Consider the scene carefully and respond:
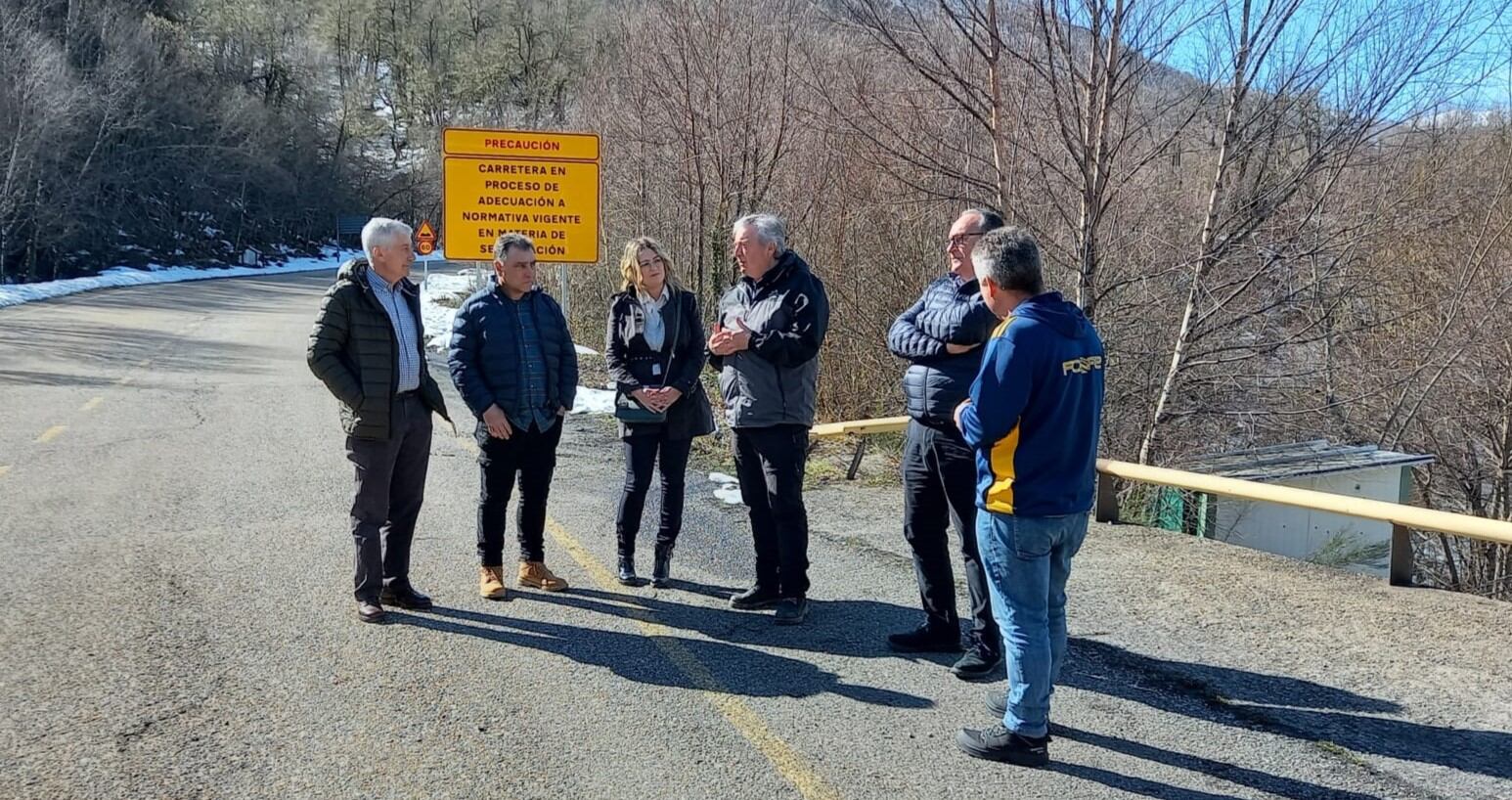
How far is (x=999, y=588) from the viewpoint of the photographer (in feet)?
12.3

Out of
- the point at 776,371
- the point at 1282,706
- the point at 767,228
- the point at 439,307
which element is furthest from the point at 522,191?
the point at 439,307

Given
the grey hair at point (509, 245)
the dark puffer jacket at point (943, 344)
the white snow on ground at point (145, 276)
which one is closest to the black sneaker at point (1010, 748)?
the dark puffer jacket at point (943, 344)

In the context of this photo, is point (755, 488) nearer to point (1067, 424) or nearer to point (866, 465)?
point (1067, 424)

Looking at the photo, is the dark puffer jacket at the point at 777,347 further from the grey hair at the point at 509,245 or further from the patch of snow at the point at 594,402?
the patch of snow at the point at 594,402

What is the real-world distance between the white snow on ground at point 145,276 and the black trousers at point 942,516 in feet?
82.9

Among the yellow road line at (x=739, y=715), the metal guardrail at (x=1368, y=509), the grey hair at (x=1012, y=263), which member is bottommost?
the yellow road line at (x=739, y=715)

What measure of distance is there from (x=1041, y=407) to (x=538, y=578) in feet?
10.1

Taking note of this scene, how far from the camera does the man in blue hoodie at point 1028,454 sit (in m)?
3.58

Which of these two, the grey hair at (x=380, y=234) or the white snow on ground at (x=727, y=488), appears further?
the white snow on ground at (x=727, y=488)

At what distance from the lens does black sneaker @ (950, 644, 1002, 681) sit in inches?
176

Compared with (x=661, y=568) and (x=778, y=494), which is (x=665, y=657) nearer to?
(x=778, y=494)

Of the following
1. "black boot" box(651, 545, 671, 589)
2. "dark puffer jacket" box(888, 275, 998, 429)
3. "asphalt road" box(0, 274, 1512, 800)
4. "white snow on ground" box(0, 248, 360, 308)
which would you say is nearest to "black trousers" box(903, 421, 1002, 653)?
"dark puffer jacket" box(888, 275, 998, 429)

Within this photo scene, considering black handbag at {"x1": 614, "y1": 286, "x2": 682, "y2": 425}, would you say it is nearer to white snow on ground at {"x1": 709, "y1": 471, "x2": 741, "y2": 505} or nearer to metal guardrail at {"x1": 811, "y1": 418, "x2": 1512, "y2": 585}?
metal guardrail at {"x1": 811, "y1": 418, "x2": 1512, "y2": 585}

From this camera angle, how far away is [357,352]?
16.5 ft
